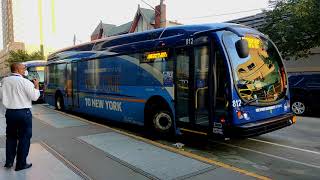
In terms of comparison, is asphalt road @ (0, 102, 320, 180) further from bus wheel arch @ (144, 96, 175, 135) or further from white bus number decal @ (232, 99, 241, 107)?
white bus number decal @ (232, 99, 241, 107)

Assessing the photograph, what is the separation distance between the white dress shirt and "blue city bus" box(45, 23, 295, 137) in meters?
3.39

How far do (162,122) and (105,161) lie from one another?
253cm

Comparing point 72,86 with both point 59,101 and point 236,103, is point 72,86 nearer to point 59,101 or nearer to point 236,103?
point 59,101

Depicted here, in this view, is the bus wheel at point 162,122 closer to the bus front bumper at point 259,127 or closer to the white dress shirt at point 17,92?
the bus front bumper at point 259,127

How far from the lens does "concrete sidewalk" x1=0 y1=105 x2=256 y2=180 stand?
586 centimetres

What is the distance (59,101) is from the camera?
16.2 meters

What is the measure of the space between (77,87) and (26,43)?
383 ft

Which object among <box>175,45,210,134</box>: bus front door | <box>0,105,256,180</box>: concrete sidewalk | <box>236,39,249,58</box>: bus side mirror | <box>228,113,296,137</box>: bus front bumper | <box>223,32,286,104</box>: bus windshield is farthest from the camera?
<box>175,45,210,134</box>: bus front door

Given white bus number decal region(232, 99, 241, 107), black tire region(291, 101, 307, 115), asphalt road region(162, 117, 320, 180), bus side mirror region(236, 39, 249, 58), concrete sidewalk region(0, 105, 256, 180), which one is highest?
bus side mirror region(236, 39, 249, 58)

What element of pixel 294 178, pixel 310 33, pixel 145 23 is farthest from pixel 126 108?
pixel 145 23

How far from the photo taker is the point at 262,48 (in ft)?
26.1

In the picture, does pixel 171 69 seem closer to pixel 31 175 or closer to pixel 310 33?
pixel 31 175

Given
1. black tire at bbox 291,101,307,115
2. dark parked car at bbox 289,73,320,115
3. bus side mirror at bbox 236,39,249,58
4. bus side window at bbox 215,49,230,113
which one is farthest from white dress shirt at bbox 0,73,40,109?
dark parked car at bbox 289,73,320,115

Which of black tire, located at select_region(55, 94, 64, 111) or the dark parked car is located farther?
black tire, located at select_region(55, 94, 64, 111)
